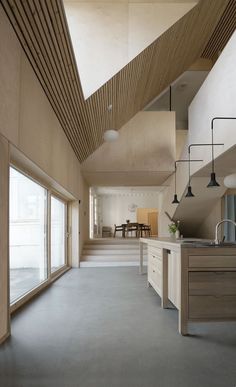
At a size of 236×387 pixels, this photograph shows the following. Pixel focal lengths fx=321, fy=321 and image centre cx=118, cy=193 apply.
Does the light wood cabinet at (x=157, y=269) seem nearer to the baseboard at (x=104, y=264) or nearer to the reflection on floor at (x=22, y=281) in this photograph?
the reflection on floor at (x=22, y=281)

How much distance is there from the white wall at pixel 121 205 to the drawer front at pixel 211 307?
45.8 feet

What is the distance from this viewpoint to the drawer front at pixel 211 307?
319 centimetres

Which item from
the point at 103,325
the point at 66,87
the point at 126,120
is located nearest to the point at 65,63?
the point at 66,87

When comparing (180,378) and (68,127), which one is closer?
(180,378)

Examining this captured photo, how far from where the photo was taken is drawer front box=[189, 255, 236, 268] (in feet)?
10.6

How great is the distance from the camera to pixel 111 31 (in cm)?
498

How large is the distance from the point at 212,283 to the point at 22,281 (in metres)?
2.99

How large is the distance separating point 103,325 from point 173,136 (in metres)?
6.49

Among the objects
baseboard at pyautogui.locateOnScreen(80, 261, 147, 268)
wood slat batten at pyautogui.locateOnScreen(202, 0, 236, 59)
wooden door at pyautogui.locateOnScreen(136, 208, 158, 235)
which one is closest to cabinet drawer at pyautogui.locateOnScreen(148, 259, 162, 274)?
baseboard at pyautogui.locateOnScreen(80, 261, 147, 268)

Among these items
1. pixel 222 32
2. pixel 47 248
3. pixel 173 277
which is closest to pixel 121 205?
pixel 222 32

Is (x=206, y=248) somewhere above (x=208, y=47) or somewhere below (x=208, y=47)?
below

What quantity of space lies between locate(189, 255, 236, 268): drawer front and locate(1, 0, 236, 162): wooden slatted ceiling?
2737 millimetres

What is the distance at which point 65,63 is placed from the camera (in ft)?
13.2

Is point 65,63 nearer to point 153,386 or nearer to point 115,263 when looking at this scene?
point 153,386
